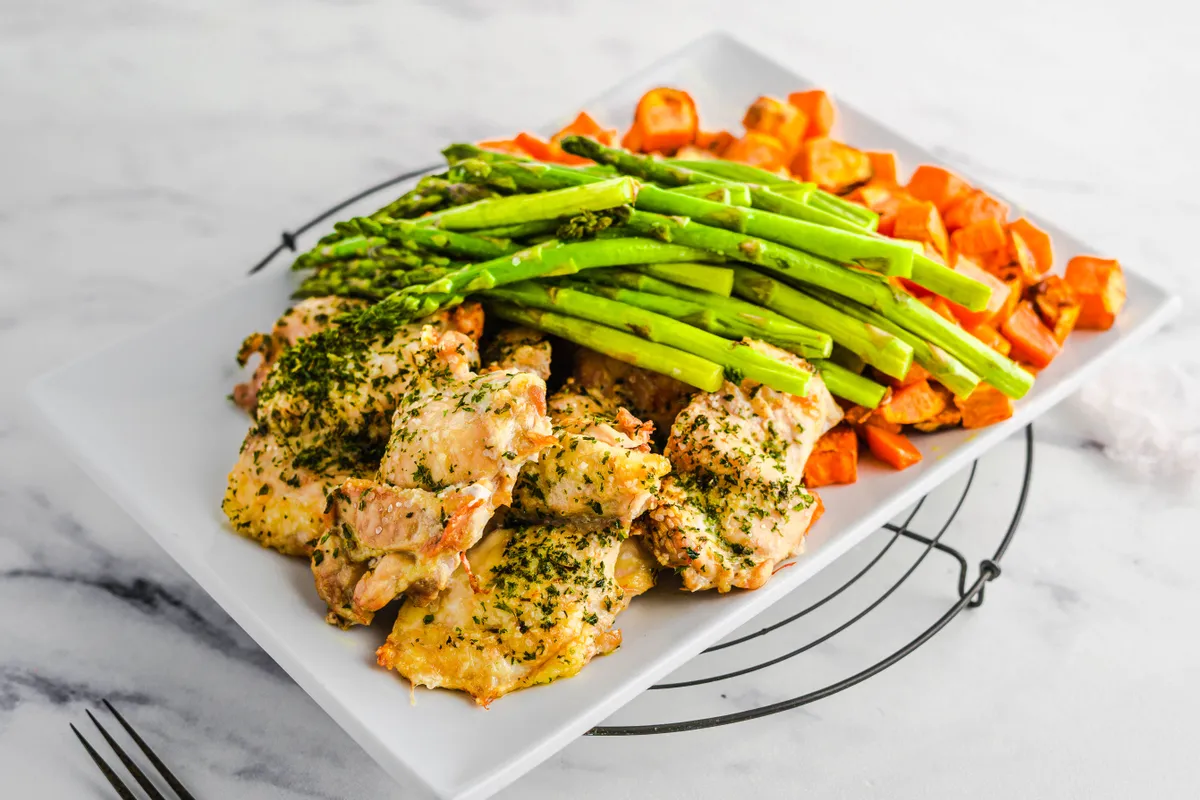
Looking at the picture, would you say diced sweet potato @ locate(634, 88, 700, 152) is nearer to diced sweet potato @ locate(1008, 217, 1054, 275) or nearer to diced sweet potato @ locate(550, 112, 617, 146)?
diced sweet potato @ locate(550, 112, 617, 146)

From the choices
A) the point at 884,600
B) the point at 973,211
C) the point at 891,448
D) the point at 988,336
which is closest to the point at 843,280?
the point at 891,448

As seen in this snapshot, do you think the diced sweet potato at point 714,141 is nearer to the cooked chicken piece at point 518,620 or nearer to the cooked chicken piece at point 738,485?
the cooked chicken piece at point 738,485

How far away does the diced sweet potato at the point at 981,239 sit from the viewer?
6301 mm

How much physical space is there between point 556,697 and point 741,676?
132 cm

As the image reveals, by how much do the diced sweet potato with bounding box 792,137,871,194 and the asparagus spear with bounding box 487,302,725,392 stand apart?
1.85 meters

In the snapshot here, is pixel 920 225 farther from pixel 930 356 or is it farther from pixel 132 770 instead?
pixel 132 770

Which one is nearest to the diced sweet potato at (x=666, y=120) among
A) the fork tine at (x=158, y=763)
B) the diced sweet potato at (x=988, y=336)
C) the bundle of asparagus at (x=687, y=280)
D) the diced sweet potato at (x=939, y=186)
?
the bundle of asparagus at (x=687, y=280)

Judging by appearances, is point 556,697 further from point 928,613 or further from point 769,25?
point 769,25

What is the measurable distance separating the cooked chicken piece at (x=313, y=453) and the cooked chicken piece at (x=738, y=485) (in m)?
1.03

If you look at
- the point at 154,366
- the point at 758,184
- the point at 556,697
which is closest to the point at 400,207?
the point at 154,366

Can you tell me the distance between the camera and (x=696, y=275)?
5.54 metres

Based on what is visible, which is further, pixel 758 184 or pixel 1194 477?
pixel 1194 477

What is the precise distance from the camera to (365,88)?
8.97 meters

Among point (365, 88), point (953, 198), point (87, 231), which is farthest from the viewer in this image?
point (365, 88)
